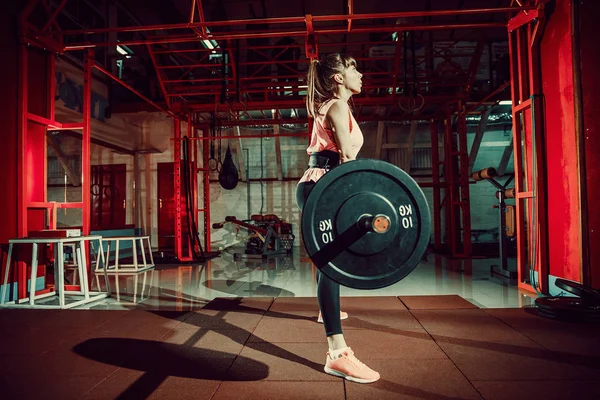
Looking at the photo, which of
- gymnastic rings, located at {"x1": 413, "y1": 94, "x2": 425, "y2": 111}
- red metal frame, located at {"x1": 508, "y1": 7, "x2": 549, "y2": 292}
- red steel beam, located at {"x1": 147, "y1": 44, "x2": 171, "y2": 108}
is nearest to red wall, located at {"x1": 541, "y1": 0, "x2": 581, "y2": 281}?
red metal frame, located at {"x1": 508, "y1": 7, "x2": 549, "y2": 292}

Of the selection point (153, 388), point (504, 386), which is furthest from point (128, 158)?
point (504, 386)

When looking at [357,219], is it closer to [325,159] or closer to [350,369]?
[325,159]

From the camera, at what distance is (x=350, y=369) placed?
1.42 m

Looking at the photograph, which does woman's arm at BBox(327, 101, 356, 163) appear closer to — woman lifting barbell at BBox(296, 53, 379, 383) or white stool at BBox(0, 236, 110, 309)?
woman lifting barbell at BBox(296, 53, 379, 383)

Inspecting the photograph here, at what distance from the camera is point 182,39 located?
12.6 feet

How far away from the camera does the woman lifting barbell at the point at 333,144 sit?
4.66 ft

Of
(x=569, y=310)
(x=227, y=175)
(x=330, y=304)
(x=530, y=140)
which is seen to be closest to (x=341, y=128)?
(x=330, y=304)

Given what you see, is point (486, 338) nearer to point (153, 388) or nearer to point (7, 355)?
point (153, 388)

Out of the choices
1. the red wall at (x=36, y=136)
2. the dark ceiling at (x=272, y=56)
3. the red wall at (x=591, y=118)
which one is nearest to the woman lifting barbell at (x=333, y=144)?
the red wall at (x=591, y=118)

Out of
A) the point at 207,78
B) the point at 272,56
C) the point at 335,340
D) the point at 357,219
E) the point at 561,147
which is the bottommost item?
the point at 335,340

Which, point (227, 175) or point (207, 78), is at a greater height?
point (207, 78)

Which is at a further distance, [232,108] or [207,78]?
[207,78]

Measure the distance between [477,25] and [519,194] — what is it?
166cm

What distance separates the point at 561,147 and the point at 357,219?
254 centimetres
